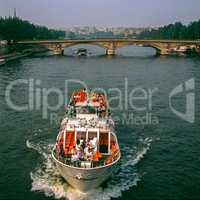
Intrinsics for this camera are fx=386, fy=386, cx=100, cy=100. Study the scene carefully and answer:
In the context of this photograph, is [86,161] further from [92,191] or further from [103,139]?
[103,139]

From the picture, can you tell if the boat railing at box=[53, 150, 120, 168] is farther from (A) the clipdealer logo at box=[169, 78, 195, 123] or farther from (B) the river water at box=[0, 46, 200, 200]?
(A) the clipdealer logo at box=[169, 78, 195, 123]

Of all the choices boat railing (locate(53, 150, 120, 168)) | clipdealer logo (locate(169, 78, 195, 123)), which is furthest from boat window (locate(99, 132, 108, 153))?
clipdealer logo (locate(169, 78, 195, 123))

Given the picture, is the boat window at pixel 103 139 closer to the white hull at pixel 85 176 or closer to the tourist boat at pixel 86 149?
the tourist boat at pixel 86 149

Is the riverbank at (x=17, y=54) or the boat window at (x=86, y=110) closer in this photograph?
the boat window at (x=86, y=110)

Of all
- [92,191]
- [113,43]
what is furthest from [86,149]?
[113,43]

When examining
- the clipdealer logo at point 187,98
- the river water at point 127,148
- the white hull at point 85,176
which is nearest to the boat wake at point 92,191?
the river water at point 127,148
